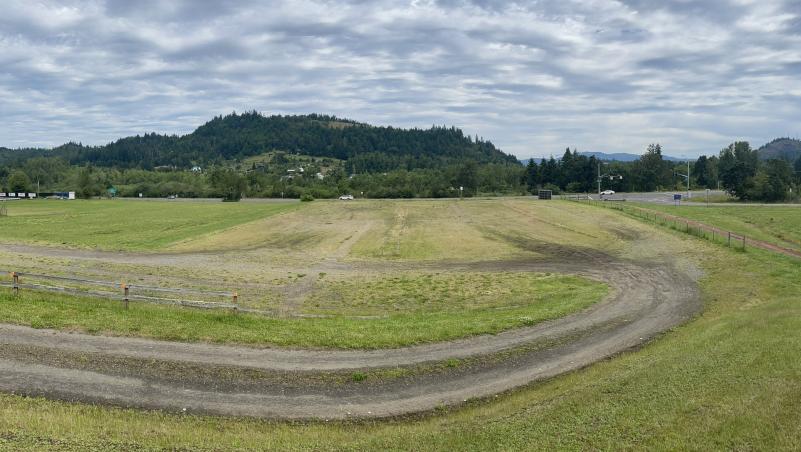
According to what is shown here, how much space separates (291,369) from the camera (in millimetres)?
16281

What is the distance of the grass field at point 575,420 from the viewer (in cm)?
1048

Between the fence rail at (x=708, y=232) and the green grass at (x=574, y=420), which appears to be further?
the fence rail at (x=708, y=232)

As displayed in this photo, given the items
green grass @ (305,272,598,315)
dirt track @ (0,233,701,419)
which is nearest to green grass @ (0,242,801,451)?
dirt track @ (0,233,701,419)

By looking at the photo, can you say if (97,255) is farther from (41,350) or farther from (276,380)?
(276,380)

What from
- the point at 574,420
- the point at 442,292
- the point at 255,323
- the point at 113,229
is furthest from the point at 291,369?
the point at 113,229

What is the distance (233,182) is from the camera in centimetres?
14288

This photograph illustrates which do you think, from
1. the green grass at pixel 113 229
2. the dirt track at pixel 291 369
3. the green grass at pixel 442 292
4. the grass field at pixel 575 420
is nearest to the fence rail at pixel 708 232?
the green grass at pixel 442 292

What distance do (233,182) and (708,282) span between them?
12868cm

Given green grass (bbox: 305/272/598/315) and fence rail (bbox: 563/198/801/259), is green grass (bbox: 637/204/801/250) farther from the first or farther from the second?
green grass (bbox: 305/272/598/315)

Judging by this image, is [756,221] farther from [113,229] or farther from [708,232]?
[113,229]

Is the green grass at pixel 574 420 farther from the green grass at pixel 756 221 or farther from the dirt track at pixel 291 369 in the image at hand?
the green grass at pixel 756 221

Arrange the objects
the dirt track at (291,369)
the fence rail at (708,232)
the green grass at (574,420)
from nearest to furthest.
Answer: the green grass at (574,420) < the dirt track at (291,369) < the fence rail at (708,232)

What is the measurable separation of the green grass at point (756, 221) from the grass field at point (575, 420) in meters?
42.6

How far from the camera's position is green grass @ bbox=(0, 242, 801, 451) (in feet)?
34.4
